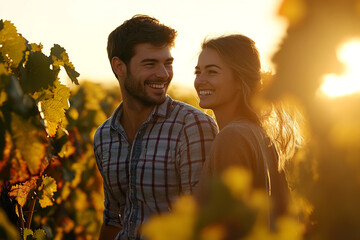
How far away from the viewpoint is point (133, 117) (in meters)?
3.57

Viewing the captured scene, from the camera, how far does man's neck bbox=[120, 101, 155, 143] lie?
3.52 m

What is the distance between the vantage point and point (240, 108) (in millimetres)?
3094

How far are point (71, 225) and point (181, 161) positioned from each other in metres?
4.87

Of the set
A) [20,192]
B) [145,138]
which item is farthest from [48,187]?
[145,138]

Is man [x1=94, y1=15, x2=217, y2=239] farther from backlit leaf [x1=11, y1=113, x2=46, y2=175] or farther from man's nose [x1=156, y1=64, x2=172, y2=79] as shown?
backlit leaf [x1=11, y1=113, x2=46, y2=175]

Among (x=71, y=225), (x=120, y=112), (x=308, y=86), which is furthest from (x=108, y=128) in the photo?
(x=71, y=225)

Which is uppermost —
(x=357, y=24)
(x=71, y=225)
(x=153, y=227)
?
(x=357, y=24)

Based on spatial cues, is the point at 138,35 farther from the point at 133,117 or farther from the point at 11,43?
the point at 11,43

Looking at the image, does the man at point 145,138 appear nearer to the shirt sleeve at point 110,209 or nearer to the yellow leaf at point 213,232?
the shirt sleeve at point 110,209

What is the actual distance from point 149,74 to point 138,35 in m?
0.35

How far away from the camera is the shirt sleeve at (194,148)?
2.95m

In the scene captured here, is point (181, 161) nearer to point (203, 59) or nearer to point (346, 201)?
point (203, 59)

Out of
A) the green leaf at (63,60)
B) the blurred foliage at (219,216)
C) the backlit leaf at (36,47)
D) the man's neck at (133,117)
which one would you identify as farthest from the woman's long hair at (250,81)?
the blurred foliage at (219,216)

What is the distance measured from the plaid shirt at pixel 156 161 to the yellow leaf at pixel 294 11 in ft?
7.22
